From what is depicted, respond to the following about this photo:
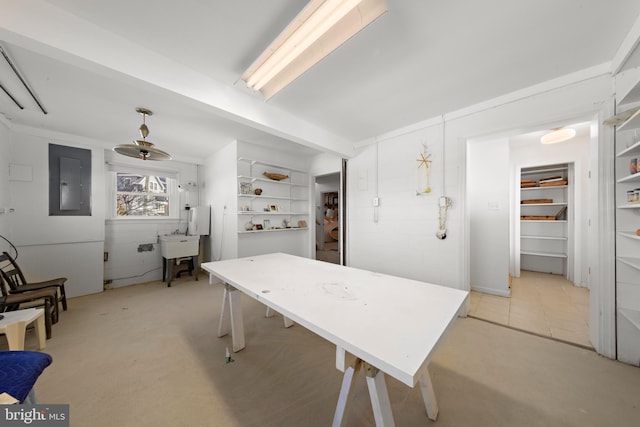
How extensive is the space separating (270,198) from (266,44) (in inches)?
109

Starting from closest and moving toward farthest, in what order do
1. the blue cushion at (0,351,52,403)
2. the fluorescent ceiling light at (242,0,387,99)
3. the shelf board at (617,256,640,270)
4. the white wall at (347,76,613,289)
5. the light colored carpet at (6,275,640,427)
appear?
the blue cushion at (0,351,52,403) < the fluorescent ceiling light at (242,0,387,99) < the light colored carpet at (6,275,640,427) < the shelf board at (617,256,640,270) < the white wall at (347,76,613,289)

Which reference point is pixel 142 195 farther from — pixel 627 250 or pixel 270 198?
pixel 627 250

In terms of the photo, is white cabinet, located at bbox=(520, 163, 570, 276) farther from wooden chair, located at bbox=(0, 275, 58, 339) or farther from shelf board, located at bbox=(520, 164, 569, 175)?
wooden chair, located at bbox=(0, 275, 58, 339)

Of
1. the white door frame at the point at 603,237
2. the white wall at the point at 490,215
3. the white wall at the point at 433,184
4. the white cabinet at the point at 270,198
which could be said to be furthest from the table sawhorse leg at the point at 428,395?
the white cabinet at the point at 270,198

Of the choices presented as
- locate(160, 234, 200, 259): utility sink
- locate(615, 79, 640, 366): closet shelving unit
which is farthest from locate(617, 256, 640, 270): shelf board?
locate(160, 234, 200, 259): utility sink

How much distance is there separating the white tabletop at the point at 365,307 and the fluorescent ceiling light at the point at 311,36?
154 centimetres

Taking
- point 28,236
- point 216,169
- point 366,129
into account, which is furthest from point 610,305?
point 28,236

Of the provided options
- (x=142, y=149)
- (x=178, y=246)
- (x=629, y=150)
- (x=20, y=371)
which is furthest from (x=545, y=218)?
(x=178, y=246)

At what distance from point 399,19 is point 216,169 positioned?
3.83 m

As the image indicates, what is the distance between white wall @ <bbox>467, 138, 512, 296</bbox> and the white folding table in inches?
101

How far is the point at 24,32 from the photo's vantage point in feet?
3.90

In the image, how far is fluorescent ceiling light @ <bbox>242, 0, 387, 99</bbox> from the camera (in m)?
1.15

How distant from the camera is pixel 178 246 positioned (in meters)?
3.79

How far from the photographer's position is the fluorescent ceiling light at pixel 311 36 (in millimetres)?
1149
